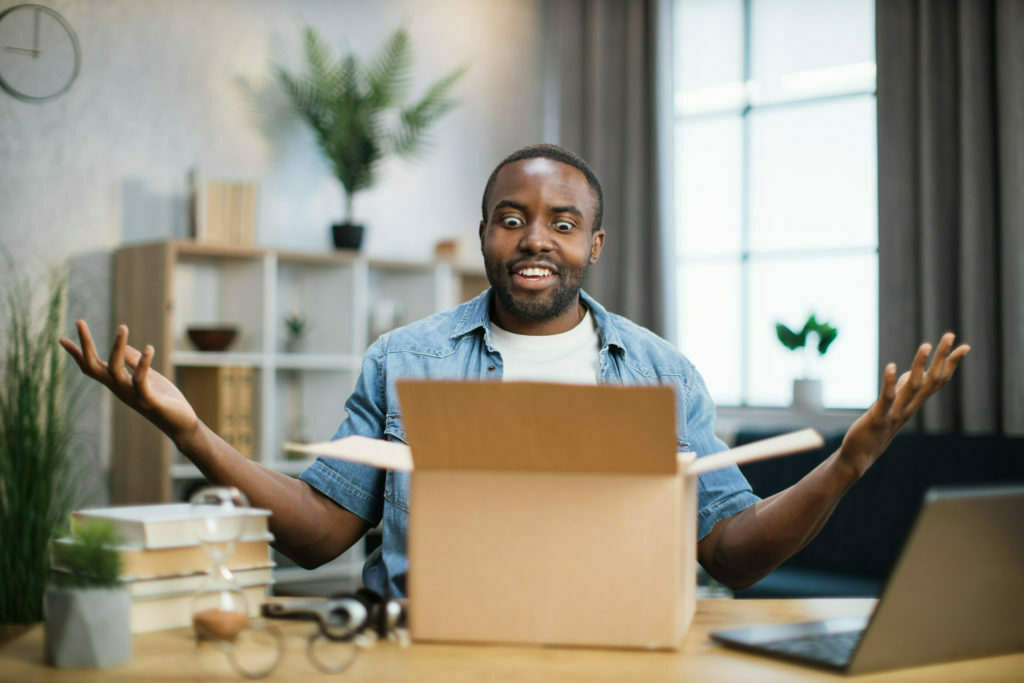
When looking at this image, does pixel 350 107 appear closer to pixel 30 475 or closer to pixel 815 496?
pixel 30 475

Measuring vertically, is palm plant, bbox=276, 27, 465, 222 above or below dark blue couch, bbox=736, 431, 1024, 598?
above

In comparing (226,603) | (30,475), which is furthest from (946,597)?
(30,475)

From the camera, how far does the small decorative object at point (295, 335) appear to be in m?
4.27

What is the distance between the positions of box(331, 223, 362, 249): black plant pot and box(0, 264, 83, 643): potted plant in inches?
49.8

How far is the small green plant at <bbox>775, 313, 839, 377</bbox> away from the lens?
13.2ft

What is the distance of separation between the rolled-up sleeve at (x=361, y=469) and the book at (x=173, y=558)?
12.9 inches

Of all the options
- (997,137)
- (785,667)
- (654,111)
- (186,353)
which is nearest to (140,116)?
(186,353)

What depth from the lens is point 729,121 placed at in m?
4.82

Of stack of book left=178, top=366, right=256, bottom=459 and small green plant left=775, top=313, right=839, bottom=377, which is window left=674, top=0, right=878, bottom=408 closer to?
small green plant left=775, top=313, right=839, bottom=377

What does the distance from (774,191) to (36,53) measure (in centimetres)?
305

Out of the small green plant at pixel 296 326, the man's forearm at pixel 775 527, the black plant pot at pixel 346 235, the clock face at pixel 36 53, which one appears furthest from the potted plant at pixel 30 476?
the man's forearm at pixel 775 527

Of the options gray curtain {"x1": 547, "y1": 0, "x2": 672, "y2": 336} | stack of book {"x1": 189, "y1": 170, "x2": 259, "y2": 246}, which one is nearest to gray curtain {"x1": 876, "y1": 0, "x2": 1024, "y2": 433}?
gray curtain {"x1": 547, "y1": 0, "x2": 672, "y2": 336}

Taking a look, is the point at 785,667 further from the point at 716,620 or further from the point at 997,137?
the point at 997,137

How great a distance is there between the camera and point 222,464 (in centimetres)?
137
